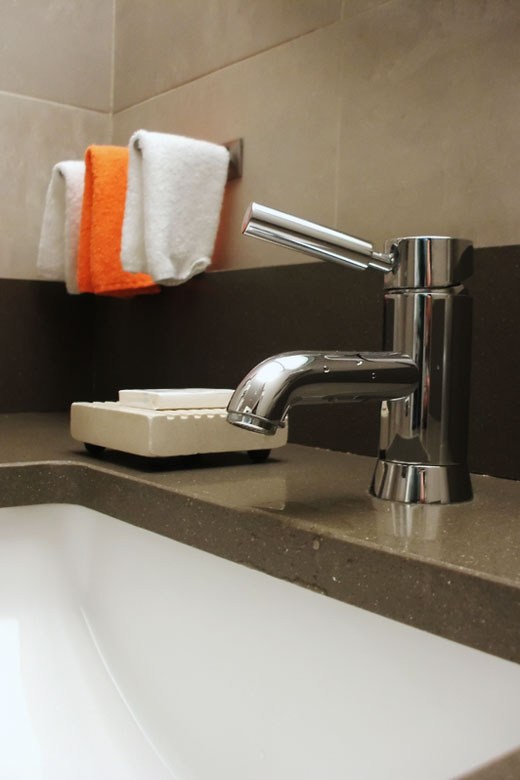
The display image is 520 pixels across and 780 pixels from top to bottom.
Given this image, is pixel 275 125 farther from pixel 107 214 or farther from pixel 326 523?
pixel 326 523

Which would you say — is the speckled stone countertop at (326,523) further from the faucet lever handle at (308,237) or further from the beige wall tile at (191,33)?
the beige wall tile at (191,33)

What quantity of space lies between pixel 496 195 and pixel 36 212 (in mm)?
847

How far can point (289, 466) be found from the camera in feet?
2.82

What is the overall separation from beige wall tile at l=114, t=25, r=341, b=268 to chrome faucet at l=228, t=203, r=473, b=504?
39 centimetres

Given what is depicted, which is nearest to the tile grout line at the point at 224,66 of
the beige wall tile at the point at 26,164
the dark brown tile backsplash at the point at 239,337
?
the beige wall tile at the point at 26,164

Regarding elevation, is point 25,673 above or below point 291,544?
below

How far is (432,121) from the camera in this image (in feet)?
2.87

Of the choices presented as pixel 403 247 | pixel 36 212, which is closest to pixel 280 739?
pixel 403 247

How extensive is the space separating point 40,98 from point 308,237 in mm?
953

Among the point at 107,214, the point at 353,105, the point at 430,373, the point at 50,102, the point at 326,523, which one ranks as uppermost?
the point at 50,102

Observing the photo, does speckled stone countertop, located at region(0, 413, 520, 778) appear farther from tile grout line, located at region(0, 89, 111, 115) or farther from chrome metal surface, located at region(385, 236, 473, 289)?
tile grout line, located at region(0, 89, 111, 115)

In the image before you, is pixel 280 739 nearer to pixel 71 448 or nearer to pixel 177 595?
pixel 177 595

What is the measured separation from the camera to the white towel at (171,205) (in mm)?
1089

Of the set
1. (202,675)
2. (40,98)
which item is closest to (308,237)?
(202,675)
